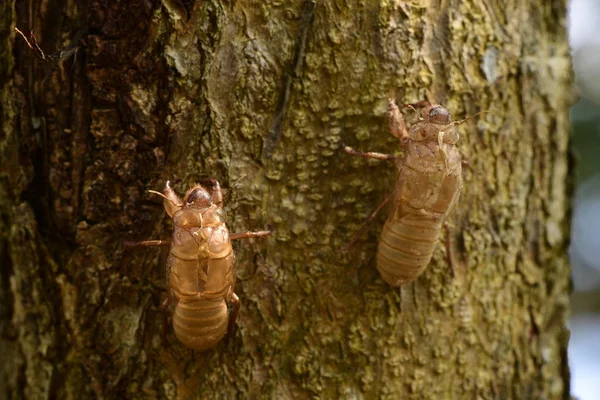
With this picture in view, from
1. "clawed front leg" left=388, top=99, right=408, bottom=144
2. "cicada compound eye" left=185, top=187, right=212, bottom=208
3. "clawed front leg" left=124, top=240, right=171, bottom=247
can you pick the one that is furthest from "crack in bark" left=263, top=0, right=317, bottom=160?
"clawed front leg" left=124, top=240, right=171, bottom=247

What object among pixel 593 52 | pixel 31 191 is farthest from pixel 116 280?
pixel 593 52

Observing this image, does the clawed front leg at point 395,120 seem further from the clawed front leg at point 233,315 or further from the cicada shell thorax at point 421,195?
the clawed front leg at point 233,315

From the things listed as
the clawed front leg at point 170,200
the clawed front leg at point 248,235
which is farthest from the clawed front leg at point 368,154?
the clawed front leg at point 170,200

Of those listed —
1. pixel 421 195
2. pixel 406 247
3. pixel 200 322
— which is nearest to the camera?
pixel 200 322

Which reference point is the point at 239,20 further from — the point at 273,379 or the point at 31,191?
the point at 273,379

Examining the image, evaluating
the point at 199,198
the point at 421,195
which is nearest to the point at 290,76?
the point at 199,198

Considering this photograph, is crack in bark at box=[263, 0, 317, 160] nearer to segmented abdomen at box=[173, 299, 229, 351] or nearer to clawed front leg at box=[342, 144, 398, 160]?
clawed front leg at box=[342, 144, 398, 160]

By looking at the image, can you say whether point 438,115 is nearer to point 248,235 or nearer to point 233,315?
point 248,235
